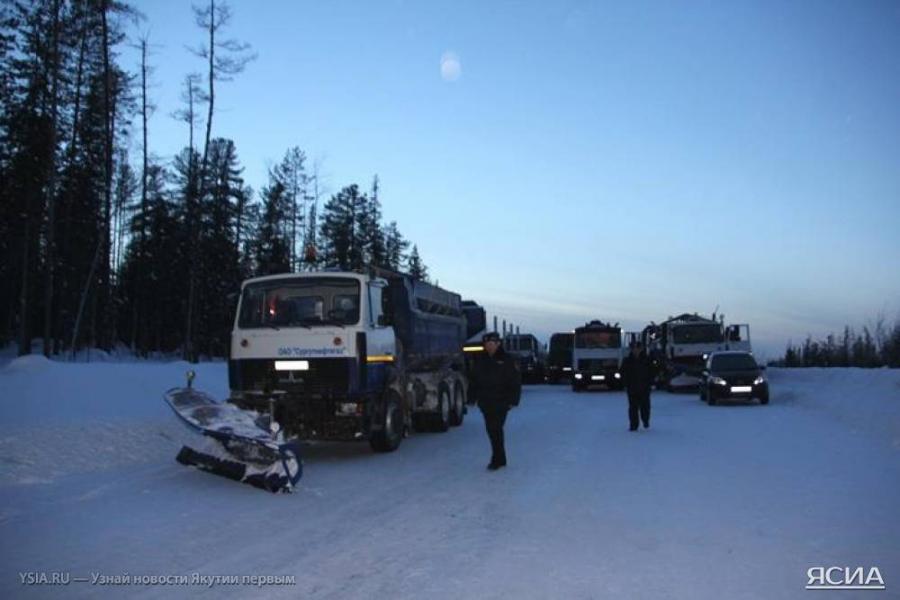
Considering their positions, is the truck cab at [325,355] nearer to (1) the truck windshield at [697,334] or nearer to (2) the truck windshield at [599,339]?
(1) the truck windshield at [697,334]

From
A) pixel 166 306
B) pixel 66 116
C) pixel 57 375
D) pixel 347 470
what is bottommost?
pixel 347 470

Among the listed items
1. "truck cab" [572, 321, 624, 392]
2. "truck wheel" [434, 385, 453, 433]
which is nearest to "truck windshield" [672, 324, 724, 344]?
"truck cab" [572, 321, 624, 392]

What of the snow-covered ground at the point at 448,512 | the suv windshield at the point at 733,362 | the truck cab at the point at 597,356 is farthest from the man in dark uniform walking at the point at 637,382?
the truck cab at the point at 597,356

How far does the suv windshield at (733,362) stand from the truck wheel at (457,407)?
961 cm

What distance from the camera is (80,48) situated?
2967 centimetres

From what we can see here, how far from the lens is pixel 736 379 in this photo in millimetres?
22875

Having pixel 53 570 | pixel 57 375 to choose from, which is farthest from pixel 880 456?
pixel 57 375

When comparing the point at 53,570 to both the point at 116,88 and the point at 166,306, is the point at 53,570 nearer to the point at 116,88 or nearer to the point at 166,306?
the point at 116,88

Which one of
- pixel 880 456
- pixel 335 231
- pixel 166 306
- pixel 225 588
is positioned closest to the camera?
pixel 225 588

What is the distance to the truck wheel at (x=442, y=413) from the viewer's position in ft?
52.6

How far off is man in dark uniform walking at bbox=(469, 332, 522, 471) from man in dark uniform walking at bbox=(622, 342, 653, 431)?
5.77 meters

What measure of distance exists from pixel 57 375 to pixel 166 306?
44882mm

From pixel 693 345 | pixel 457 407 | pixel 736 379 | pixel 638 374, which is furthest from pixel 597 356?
pixel 638 374

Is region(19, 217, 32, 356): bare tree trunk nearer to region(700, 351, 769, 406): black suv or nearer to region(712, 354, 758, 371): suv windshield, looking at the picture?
region(700, 351, 769, 406): black suv
